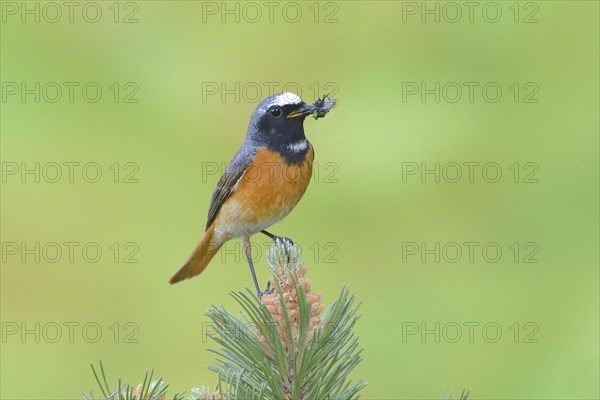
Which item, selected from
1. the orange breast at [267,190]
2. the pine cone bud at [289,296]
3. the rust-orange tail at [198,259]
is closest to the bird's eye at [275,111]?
the orange breast at [267,190]

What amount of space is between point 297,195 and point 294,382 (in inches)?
45.2

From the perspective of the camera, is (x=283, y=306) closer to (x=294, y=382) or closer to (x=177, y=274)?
(x=294, y=382)

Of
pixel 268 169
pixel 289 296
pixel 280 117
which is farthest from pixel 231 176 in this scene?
pixel 289 296

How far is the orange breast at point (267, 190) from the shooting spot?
2330 mm

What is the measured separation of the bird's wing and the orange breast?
0.05 feet

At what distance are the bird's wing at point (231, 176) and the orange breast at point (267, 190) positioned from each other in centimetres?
1

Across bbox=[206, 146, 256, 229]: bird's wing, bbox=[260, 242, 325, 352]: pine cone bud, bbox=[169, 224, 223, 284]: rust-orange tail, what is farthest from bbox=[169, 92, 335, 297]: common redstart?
bbox=[260, 242, 325, 352]: pine cone bud

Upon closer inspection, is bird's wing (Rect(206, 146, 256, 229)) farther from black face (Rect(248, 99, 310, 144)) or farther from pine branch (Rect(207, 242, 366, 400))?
pine branch (Rect(207, 242, 366, 400))

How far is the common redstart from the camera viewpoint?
7.53ft

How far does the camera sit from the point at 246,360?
49.8 inches

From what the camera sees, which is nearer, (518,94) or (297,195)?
(297,195)

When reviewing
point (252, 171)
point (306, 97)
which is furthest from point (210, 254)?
point (306, 97)

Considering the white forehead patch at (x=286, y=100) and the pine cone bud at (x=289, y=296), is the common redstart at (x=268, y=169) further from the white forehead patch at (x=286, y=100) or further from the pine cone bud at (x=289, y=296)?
the pine cone bud at (x=289, y=296)

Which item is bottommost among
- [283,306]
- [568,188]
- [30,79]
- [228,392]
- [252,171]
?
[228,392]
